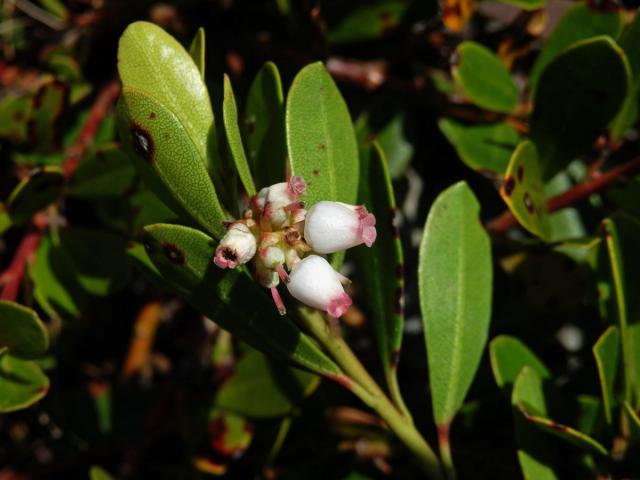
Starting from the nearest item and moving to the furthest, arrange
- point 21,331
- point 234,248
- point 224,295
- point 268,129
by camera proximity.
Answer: point 234,248 < point 224,295 < point 268,129 < point 21,331

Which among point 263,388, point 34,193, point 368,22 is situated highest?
point 368,22

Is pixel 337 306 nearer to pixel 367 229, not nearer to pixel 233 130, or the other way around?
pixel 367 229

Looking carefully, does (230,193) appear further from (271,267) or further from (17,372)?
(17,372)

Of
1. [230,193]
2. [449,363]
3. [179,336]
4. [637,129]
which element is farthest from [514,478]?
[179,336]

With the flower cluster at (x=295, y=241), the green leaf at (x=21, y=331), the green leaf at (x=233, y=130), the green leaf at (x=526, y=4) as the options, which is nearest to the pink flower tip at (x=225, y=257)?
the flower cluster at (x=295, y=241)

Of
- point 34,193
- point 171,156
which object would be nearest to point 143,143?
point 171,156

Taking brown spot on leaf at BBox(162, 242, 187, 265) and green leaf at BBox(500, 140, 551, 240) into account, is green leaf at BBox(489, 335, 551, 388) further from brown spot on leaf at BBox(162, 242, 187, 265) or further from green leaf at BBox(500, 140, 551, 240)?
brown spot on leaf at BBox(162, 242, 187, 265)

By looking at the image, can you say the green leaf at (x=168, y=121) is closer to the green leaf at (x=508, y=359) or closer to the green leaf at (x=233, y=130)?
the green leaf at (x=233, y=130)
